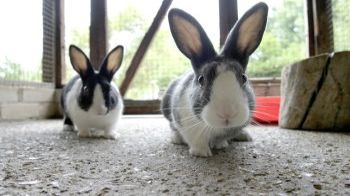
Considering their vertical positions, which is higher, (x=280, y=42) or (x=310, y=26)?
(x=310, y=26)

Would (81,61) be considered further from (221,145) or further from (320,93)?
(320,93)

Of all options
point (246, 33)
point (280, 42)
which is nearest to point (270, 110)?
point (280, 42)

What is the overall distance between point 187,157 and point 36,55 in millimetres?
3604

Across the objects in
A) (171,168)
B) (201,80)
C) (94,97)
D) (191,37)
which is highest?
(191,37)

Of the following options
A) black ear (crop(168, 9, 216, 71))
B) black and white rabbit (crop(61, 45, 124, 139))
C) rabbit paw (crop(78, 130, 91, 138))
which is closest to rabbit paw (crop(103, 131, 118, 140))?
black and white rabbit (crop(61, 45, 124, 139))

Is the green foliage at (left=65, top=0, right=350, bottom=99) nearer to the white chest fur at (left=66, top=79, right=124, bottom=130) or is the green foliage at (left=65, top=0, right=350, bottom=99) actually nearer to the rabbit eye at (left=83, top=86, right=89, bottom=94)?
the white chest fur at (left=66, top=79, right=124, bottom=130)

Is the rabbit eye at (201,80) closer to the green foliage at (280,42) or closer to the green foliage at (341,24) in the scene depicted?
the green foliage at (341,24)

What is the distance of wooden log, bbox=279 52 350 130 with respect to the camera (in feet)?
8.84

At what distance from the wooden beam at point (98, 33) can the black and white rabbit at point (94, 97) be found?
230 cm

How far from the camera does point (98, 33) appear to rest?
4.96m

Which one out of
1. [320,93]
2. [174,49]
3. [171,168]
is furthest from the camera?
[174,49]

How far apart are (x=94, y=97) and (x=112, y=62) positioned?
326 mm

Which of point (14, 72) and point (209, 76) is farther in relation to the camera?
point (14, 72)

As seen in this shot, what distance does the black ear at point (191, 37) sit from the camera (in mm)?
1703
